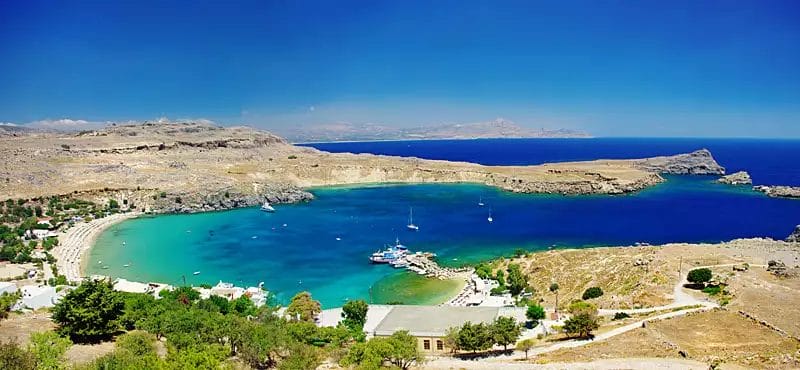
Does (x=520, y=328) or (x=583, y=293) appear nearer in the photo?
(x=520, y=328)

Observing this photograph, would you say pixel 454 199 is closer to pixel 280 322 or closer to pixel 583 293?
pixel 583 293

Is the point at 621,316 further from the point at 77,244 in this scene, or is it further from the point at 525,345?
the point at 77,244

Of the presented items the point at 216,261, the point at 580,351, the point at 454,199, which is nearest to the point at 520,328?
the point at 580,351

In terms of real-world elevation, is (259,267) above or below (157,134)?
below

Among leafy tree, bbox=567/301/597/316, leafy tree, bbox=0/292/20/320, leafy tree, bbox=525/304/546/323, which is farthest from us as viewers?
leafy tree, bbox=525/304/546/323

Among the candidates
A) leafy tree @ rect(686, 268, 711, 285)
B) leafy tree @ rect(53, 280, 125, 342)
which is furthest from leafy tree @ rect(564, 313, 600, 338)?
leafy tree @ rect(53, 280, 125, 342)

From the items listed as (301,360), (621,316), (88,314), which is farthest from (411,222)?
(301,360)

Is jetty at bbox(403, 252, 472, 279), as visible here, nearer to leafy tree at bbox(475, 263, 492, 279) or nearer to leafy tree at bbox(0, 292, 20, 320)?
A: leafy tree at bbox(475, 263, 492, 279)

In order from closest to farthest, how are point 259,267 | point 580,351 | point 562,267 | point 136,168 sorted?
point 580,351 → point 562,267 → point 259,267 → point 136,168
